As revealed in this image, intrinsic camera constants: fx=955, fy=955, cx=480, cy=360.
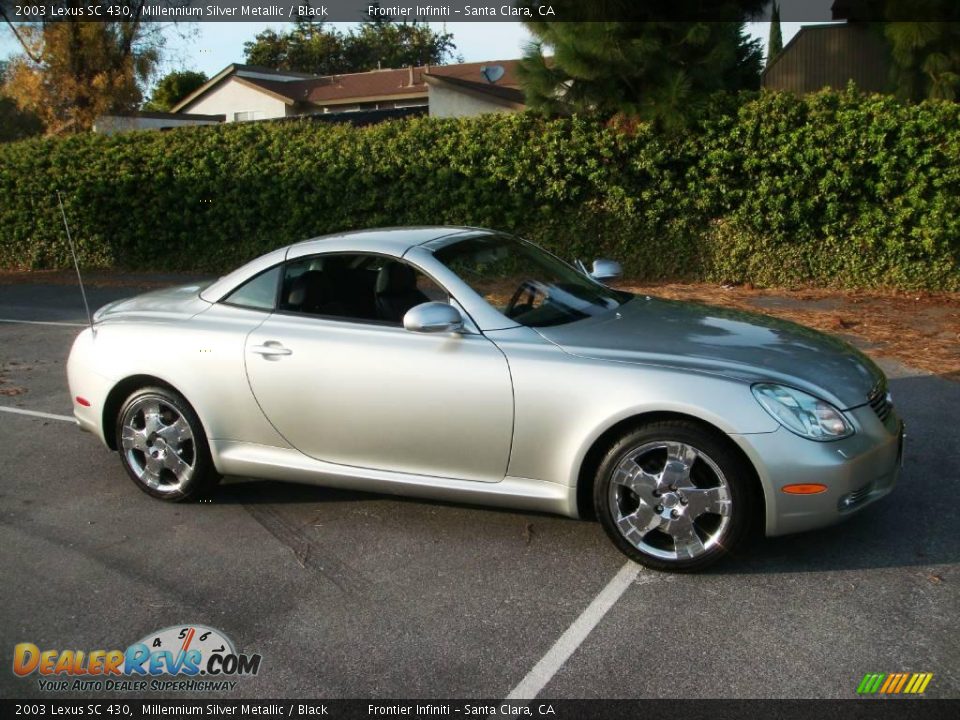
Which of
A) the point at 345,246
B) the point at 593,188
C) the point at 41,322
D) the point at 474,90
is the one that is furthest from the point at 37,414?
the point at 474,90

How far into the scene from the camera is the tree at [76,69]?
25.3 meters

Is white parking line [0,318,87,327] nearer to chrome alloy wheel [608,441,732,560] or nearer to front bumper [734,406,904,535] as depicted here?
chrome alloy wheel [608,441,732,560]

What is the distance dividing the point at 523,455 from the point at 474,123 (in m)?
10.2

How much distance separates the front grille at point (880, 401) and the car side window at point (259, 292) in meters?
3.19

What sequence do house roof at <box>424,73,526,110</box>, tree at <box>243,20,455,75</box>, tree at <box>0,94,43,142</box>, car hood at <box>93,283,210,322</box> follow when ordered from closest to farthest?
car hood at <box>93,283,210,322</box> < house roof at <box>424,73,526,110</box> < tree at <box>0,94,43,142</box> < tree at <box>243,20,455,75</box>

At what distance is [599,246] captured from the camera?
1376 cm

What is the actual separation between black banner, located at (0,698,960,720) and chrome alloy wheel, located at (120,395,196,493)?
6.67 ft

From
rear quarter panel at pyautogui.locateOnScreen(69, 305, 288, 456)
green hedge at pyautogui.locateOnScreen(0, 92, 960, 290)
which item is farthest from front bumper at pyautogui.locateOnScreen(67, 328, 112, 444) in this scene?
green hedge at pyautogui.locateOnScreen(0, 92, 960, 290)

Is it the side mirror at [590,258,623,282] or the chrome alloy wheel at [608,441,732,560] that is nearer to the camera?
the chrome alloy wheel at [608,441,732,560]

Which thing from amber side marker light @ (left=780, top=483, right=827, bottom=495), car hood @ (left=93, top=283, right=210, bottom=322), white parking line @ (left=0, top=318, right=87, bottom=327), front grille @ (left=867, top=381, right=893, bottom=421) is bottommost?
amber side marker light @ (left=780, top=483, right=827, bottom=495)

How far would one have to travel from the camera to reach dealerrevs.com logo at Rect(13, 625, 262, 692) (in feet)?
12.2

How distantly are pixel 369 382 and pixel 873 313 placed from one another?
7946 mm

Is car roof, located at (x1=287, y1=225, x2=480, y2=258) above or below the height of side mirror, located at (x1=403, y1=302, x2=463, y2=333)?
above

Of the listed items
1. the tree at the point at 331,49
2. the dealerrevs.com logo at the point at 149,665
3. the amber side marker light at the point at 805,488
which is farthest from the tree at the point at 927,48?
the tree at the point at 331,49
